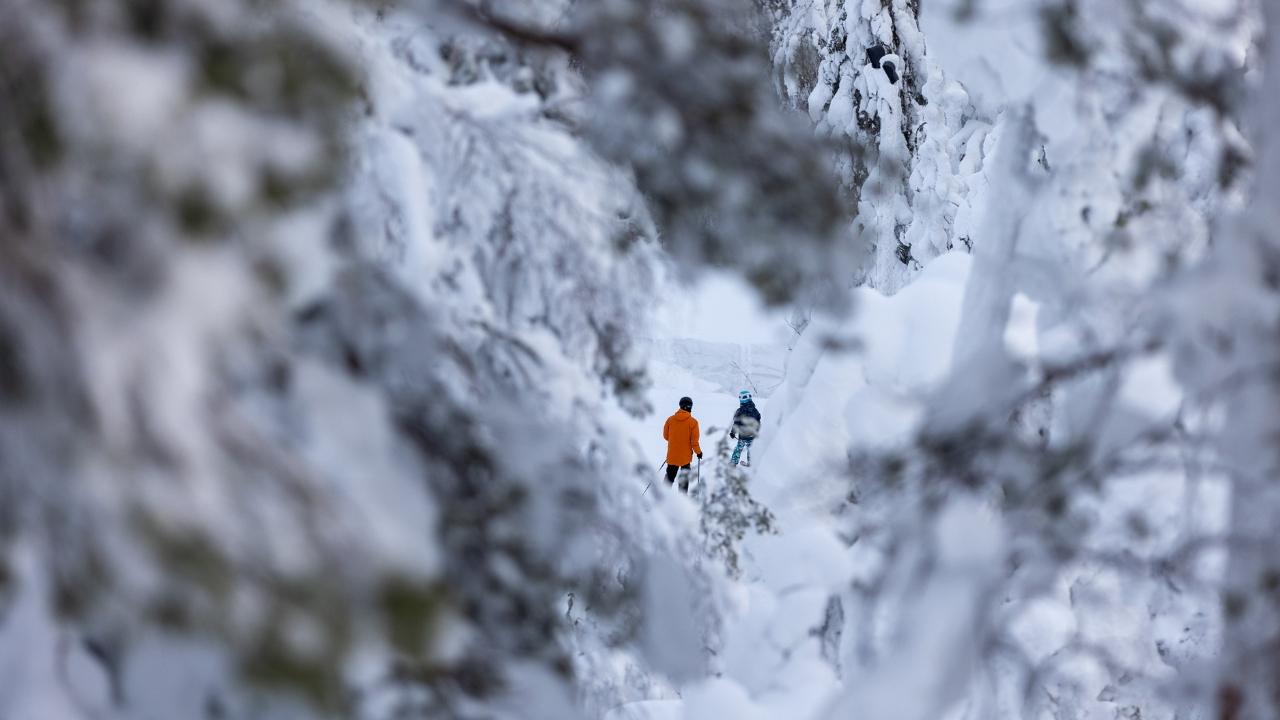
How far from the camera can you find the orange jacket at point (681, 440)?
5695mm

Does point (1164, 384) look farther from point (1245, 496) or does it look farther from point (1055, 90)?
point (1055, 90)

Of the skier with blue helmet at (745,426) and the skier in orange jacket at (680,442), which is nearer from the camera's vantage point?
the skier in orange jacket at (680,442)

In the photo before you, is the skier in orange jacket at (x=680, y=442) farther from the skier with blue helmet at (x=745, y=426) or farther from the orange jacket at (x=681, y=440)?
the skier with blue helmet at (x=745, y=426)

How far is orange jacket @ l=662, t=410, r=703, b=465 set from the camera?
570 cm

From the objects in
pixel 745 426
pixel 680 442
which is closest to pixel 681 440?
pixel 680 442

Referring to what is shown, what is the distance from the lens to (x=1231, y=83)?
264 centimetres

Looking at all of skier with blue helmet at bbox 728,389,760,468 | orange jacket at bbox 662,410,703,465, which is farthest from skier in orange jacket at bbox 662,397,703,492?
skier with blue helmet at bbox 728,389,760,468

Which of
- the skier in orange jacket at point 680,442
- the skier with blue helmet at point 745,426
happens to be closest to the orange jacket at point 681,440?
the skier in orange jacket at point 680,442

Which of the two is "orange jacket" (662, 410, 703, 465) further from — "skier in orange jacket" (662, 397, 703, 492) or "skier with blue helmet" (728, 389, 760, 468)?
"skier with blue helmet" (728, 389, 760, 468)

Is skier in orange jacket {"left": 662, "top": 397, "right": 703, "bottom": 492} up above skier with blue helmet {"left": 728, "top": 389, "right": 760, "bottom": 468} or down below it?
below

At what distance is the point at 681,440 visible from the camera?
5.74m

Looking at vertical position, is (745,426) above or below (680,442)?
above

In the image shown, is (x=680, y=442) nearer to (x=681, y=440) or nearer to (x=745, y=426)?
(x=681, y=440)

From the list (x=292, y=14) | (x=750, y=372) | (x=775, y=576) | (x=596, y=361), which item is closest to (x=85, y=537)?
(x=292, y=14)
